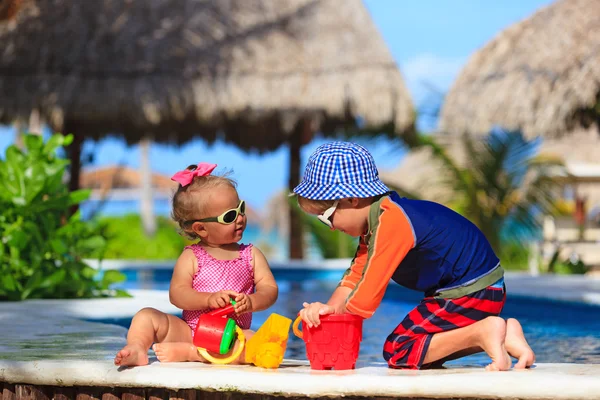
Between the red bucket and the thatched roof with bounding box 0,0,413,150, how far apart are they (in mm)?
8326

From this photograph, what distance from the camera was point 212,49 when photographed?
432 inches

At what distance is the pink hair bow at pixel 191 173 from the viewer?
2.92 meters

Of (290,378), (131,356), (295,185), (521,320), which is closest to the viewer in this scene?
(290,378)

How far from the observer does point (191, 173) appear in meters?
2.94

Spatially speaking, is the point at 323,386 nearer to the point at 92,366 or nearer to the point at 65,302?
the point at 92,366

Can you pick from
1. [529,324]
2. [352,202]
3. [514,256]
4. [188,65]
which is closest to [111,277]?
Result: [529,324]

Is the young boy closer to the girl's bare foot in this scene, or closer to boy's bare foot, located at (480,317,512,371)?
boy's bare foot, located at (480,317,512,371)

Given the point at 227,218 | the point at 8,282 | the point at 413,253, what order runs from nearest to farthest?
1. the point at 413,253
2. the point at 227,218
3. the point at 8,282

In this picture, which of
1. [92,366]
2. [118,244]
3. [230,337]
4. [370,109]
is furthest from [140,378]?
[118,244]

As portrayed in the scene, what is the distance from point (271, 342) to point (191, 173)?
2.13ft

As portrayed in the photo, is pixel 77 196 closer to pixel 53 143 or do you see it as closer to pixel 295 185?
pixel 53 143

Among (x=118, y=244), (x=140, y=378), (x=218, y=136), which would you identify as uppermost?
(x=218, y=136)

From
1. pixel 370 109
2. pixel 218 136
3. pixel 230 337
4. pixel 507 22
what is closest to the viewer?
pixel 230 337

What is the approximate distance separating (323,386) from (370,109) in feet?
28.8
